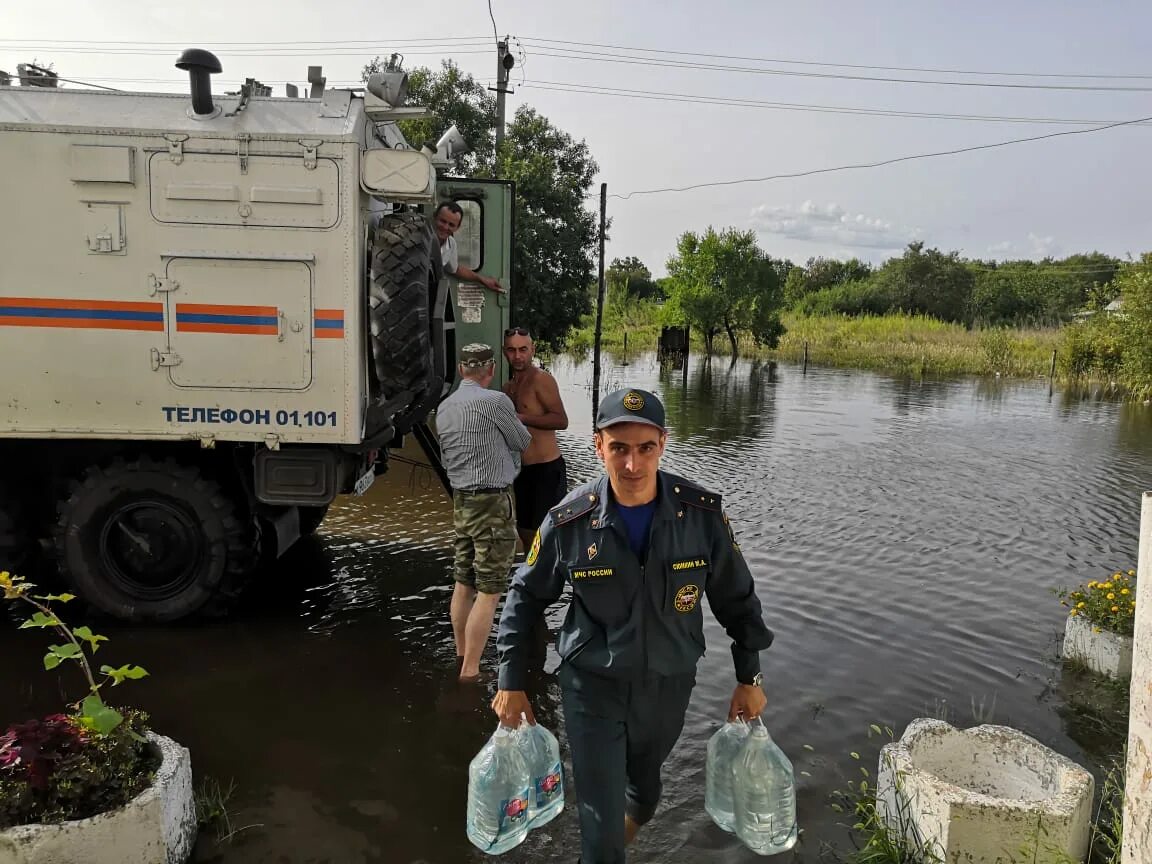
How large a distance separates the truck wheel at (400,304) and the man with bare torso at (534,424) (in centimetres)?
56

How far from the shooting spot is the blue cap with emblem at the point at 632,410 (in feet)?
8.05

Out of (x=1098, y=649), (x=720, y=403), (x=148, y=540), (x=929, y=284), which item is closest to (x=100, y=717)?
(x=148, y=540)

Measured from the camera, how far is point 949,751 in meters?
3.20

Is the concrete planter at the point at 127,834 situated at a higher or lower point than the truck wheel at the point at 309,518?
lower

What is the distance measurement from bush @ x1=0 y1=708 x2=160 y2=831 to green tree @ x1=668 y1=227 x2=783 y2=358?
89.0 ft

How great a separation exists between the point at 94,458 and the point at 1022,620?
5.80 metres

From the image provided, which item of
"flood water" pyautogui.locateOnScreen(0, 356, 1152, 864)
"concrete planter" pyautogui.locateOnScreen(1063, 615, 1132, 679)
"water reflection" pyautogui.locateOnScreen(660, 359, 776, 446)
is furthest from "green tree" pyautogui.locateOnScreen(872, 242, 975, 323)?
"concrete planter" pyautogui.locateOnScreen(1063, 615, 1132, 679)

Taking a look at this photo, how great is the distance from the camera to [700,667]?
475 cm

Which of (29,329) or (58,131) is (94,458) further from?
(58,131)

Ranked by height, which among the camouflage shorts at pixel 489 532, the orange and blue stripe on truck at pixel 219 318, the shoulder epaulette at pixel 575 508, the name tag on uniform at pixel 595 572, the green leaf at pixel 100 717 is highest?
the orange and blue stripe on truck at pixel 219 318

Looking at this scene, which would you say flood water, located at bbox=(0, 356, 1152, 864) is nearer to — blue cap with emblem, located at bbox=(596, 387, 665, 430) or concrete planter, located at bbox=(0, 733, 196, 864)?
concrete planter, located at bbox=(0, 733, 196, 864)

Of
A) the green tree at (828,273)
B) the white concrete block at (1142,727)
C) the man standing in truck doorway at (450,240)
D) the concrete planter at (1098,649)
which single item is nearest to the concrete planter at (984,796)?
the white concrete block at (1142,727)

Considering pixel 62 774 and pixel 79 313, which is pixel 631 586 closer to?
pixel 62 774

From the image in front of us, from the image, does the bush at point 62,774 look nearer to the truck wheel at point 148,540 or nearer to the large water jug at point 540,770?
the large water jug at point 540,770
